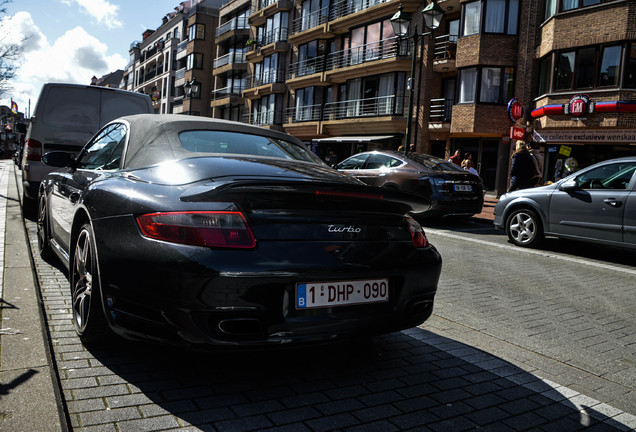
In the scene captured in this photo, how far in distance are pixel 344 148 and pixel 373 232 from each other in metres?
34.0

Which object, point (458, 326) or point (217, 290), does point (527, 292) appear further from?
point (217, 290)

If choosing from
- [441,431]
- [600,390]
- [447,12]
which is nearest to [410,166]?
[600,390]

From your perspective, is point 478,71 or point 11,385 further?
point 478,71

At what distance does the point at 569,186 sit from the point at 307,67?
32.4m

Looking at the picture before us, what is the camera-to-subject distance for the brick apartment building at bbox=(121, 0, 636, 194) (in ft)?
68.9

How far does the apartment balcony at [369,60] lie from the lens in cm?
2994

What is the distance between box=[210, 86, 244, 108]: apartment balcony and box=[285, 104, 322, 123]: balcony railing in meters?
10.0

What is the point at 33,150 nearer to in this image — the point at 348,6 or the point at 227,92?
the point at 348,6

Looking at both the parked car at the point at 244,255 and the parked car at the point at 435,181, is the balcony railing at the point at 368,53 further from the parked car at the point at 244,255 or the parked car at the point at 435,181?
the parked car at the point at 244,255

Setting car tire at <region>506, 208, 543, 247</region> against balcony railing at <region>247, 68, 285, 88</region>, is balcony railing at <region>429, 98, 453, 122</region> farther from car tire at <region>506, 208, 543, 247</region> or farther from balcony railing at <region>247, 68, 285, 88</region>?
car tire at <region>506, 208, 543, 247</region>

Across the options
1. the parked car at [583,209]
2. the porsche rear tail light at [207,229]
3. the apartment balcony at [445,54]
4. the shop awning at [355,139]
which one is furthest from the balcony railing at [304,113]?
the porsche rear tail light at [207,229]

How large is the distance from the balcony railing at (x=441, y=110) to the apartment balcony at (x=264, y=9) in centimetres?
1851

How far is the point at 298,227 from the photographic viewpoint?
8.99 ft

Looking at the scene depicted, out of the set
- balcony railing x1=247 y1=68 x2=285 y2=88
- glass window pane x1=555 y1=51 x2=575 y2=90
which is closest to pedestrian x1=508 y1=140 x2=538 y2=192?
glass window pane x1=555 y1=51 x2=575 y2=90
